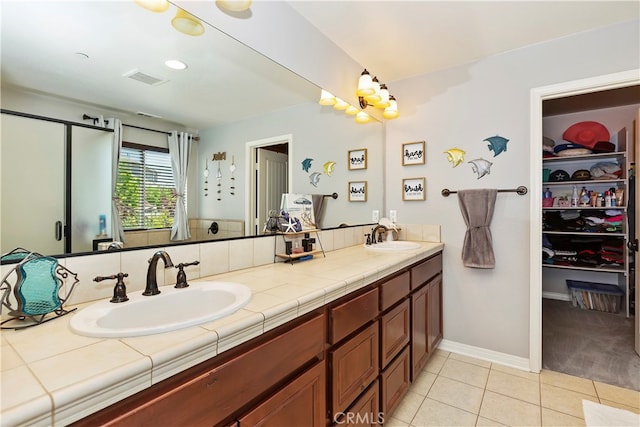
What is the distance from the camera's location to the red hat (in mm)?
3525

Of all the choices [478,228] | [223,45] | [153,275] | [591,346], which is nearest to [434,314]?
[478,228]

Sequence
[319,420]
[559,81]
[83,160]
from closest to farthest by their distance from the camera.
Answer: [83,160]
[319,420]
[559,81]

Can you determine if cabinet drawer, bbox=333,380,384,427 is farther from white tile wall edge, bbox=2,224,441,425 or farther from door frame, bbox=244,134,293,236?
door frame, bbox=244,134,293,236

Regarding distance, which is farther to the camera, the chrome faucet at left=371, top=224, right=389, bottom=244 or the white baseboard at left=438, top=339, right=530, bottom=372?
the chrome faucet at left=371, top=224, right=389, bottom=244

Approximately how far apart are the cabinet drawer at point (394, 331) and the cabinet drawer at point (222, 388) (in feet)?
1.95

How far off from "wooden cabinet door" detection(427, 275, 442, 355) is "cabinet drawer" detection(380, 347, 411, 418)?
441 mm

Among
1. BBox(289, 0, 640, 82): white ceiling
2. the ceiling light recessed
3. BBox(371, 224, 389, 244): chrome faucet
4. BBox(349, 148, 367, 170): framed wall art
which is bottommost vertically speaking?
BBox(371, 224, 389, 244): chrome faucet

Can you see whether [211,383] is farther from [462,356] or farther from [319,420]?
[462,356]

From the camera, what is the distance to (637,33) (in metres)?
1.91

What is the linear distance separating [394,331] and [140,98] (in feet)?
5.29

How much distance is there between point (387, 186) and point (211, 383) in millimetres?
2378

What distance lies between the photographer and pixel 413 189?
2.70 metres

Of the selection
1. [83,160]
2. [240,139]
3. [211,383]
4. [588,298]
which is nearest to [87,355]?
[211,383]

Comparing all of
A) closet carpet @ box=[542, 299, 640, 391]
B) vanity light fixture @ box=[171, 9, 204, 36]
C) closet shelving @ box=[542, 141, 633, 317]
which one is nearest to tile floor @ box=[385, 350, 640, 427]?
closet carpet @ box=[542, 299, 640, 391]
